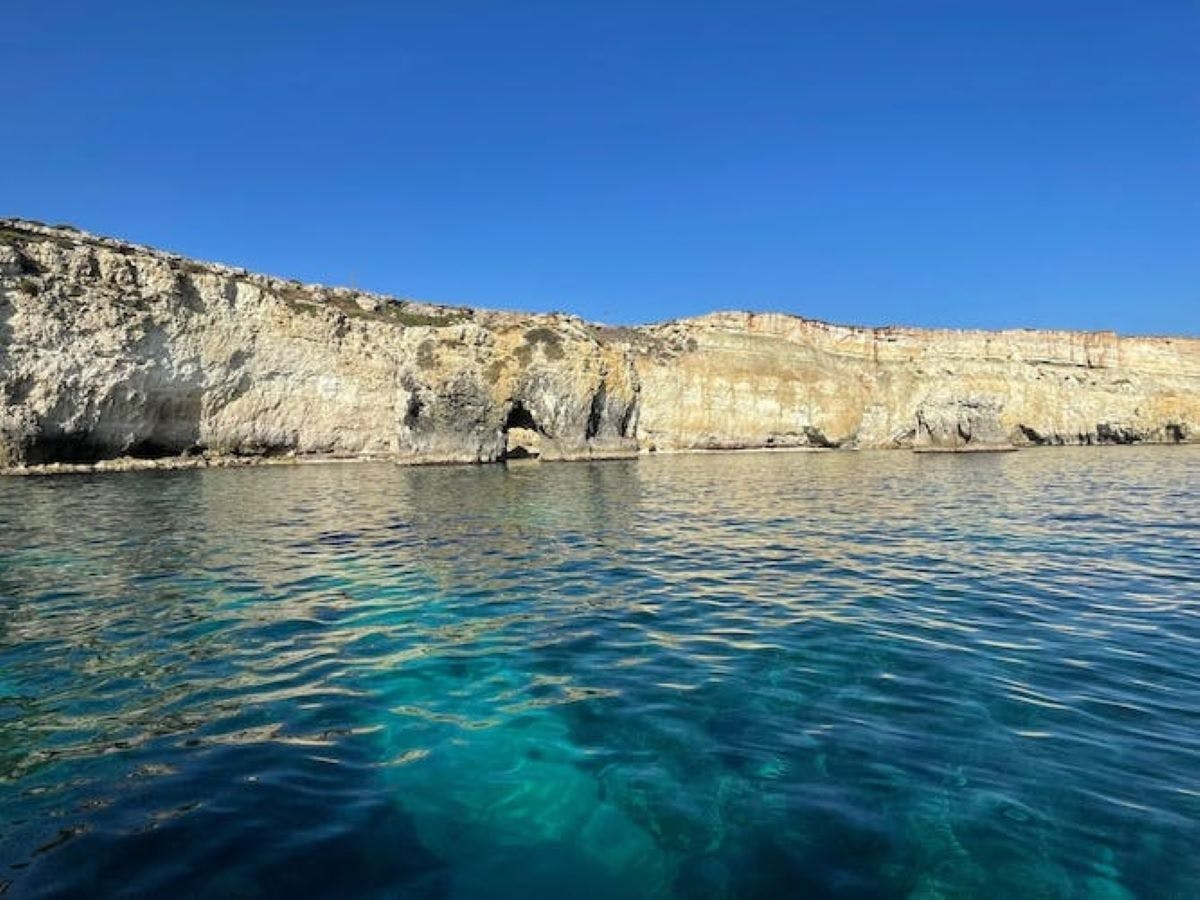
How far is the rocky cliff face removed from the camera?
193ft

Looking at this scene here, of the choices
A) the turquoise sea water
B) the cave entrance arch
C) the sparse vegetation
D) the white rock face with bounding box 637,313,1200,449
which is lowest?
the turquoise sea water

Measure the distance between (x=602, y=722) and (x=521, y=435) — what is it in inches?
3532

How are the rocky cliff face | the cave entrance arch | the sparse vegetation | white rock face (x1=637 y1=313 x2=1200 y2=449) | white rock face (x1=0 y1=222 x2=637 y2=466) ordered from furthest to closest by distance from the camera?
white rock face (x1=637 y1=313 x2=1200 y2=449) → the sparse vegetation → the cave entrance arch → the rocky cliff face → white rock face (x1=0 y1=222 x2=637 y2=466)

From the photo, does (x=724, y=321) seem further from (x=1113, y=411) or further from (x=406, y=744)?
(x=406, y=744)

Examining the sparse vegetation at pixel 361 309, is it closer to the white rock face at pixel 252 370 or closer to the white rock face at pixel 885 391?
the white rock face at pixel 252 370

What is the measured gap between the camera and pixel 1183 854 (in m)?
5.89

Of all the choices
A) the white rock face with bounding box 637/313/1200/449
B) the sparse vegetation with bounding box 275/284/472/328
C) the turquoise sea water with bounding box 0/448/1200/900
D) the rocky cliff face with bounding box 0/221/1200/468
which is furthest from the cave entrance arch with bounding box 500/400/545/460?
the turquoise sea water with bounding box 0/448/1200/900

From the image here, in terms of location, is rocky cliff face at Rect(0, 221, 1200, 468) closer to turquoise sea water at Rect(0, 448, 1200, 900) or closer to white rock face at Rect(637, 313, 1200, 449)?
white rock face at Rect(637, 313, 1200, 449)

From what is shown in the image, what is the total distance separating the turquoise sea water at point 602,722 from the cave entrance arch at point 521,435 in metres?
56.3

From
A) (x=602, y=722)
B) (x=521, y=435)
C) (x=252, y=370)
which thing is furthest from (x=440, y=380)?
(x=602, y=722)

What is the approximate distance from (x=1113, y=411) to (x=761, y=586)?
12427 cm

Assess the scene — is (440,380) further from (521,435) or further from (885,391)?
(885,391)

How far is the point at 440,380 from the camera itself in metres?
71.1

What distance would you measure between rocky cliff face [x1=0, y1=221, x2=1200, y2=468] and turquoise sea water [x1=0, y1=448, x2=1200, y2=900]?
4571 centimetres
